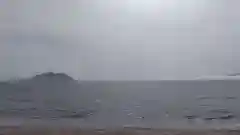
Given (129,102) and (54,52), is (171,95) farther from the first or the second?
(54,52)

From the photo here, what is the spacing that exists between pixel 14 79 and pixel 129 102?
0.60 metres

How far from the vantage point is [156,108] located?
336cm

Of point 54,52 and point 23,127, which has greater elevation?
point 54,52

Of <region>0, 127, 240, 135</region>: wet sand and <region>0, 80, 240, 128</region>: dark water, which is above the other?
<region>0, 80, 240, 128</region>: dark water

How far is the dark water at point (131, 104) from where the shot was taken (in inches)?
131

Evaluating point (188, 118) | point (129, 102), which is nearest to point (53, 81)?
point (129, 102)

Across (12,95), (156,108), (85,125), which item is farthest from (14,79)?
(156,108)

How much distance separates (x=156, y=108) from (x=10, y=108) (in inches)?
29.1

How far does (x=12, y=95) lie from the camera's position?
11.0 feet

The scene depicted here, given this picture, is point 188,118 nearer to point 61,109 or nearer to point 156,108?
point 156,108

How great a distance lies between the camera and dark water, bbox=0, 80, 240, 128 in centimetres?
334

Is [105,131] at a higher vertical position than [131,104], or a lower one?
lower

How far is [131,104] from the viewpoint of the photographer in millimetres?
3365

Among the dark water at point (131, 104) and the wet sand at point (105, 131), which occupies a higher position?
the dark water at point (131, 104)
